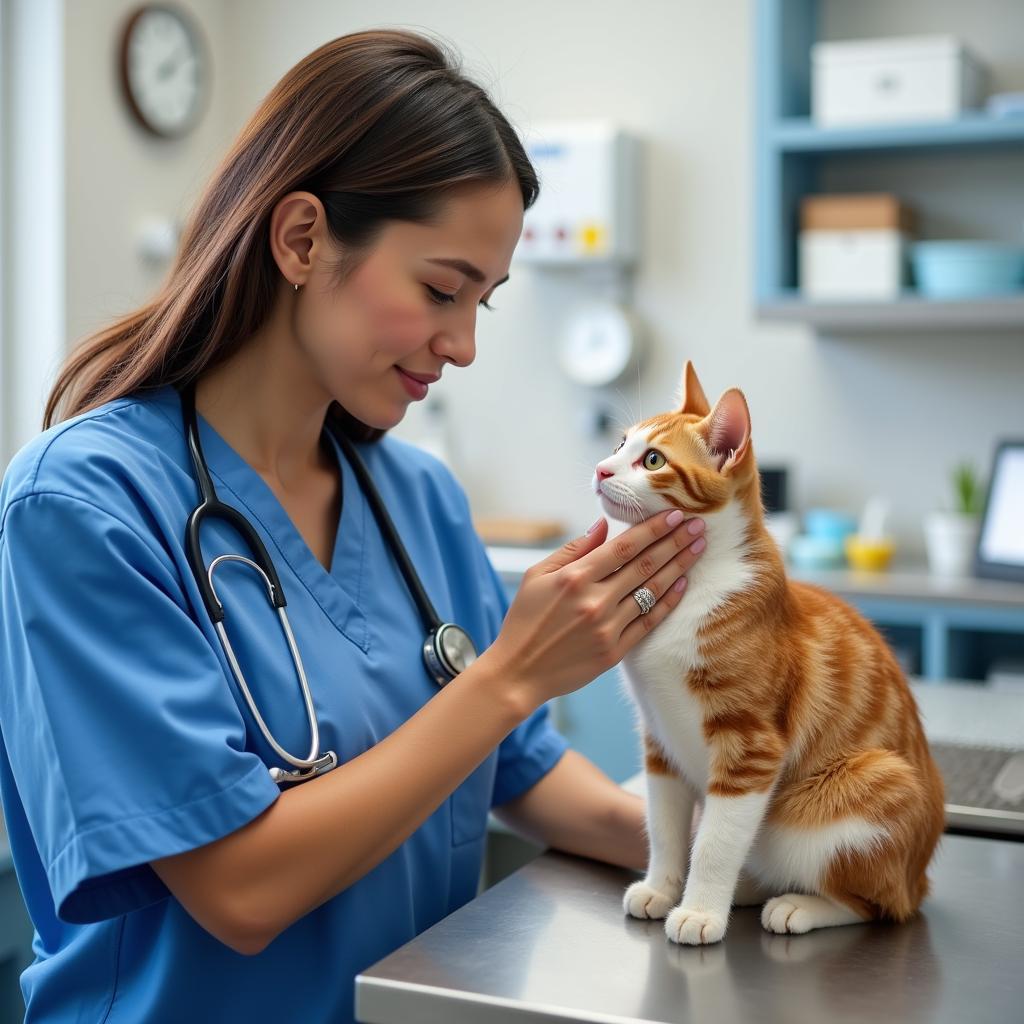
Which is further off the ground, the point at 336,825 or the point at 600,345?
the point at 600,345

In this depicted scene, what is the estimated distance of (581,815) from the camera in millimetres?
1214

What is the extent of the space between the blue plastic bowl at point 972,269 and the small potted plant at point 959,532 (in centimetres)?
44

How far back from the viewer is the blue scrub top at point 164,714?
3.06 feet

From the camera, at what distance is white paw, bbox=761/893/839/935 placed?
0.96 metres

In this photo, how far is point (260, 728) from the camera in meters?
1.02

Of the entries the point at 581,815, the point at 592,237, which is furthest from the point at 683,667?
the point at 592,237

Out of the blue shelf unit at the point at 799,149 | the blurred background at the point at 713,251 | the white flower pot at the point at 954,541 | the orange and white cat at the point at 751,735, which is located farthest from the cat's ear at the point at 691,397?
the white flower pot at the point at 954,541

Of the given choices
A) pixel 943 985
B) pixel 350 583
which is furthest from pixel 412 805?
pixel 943 985

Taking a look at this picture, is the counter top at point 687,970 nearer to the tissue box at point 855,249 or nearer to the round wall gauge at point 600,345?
the tissue box at point 855,249

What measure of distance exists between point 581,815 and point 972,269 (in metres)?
2.11

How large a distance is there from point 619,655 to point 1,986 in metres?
1.68

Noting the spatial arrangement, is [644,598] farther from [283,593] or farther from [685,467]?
[283,593]

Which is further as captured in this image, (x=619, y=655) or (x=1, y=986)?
(x=1, y=986)

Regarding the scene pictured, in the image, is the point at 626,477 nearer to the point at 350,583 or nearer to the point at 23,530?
the point at 350,583
